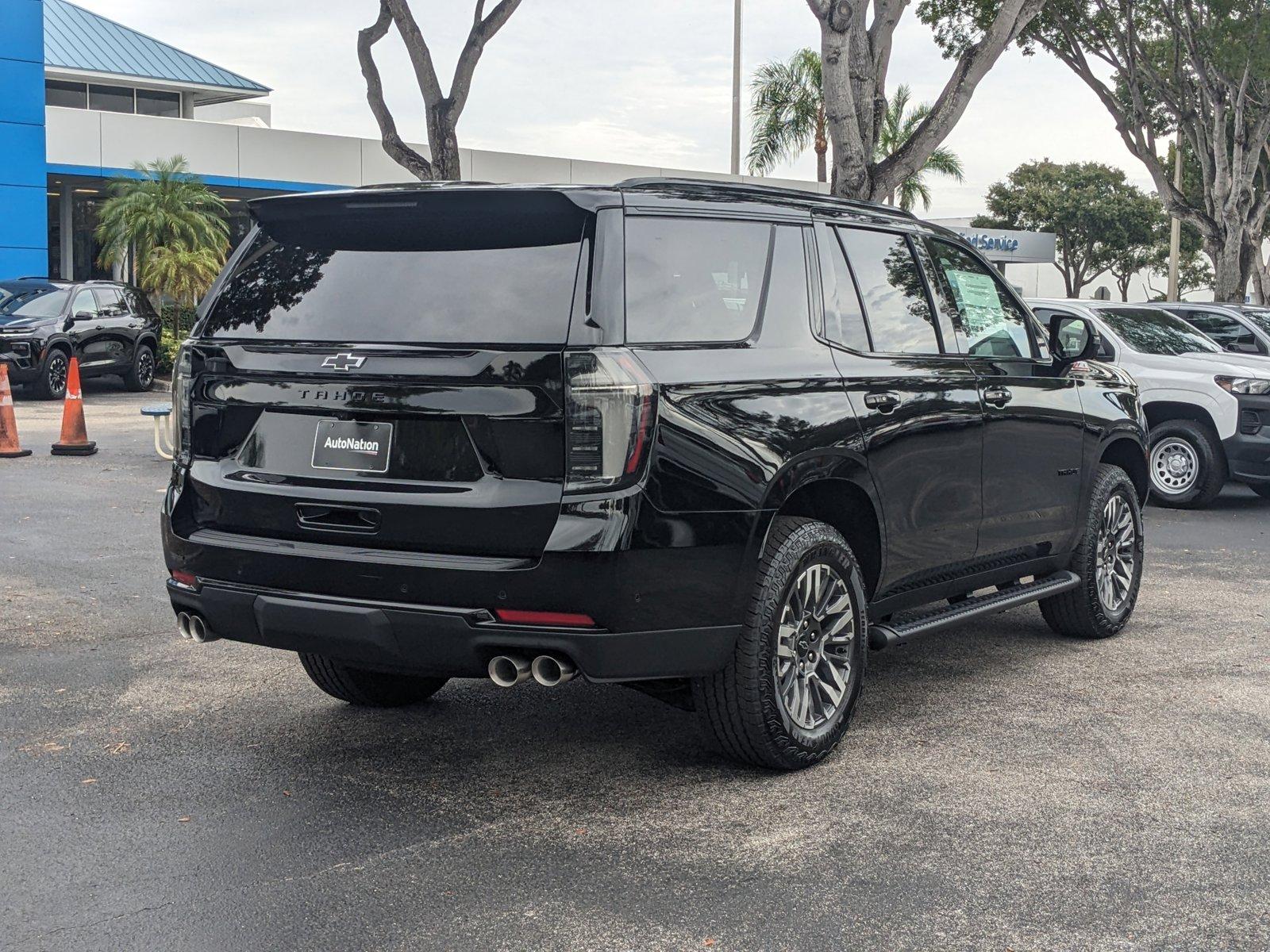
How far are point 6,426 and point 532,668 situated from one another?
12.3 m

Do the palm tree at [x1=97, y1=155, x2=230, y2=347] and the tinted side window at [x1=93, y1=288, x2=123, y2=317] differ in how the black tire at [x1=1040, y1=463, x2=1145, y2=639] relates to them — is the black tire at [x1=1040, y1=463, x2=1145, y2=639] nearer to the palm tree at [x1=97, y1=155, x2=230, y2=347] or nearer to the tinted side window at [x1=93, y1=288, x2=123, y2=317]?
the tinted side window at [x1=93, y1=288, x2=123, y2=317]

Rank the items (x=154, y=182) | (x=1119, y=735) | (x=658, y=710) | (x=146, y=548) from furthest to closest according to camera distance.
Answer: (x=154, y=182)
(x=146, y=548)
(x=658, y=710)
(x=1119, y=735)

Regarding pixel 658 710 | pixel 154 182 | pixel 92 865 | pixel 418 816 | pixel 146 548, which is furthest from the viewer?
pixel 154 182

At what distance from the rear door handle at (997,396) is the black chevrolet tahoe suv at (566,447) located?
1.74 feet

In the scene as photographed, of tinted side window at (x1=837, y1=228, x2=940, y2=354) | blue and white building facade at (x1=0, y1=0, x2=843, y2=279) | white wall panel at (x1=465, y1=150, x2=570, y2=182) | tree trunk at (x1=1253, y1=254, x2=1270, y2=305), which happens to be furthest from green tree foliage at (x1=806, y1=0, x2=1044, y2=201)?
white wall panel at (x1=465, y1=150, x2=570, y2=182)

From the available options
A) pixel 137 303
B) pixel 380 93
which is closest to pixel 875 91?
pixel 380 93

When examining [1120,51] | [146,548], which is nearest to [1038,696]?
[146,548]

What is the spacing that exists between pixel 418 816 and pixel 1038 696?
2.86 m

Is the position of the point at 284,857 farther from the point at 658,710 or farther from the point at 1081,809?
the point at 1081,809

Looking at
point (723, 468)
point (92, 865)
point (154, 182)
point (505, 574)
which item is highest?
point (154, 182)

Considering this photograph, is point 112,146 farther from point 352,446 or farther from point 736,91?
point 352,446

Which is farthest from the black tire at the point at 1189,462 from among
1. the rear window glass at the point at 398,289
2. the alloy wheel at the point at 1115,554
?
the rear window glass at the point at 398,289

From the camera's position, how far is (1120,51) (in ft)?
88.8

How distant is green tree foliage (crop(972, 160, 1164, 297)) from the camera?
205 feet
